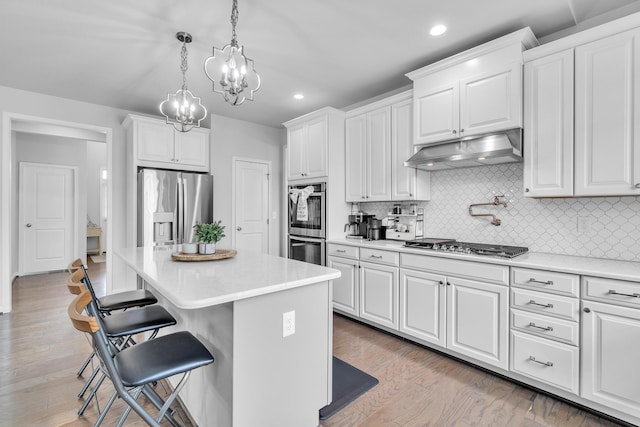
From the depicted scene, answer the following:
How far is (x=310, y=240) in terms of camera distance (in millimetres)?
4004

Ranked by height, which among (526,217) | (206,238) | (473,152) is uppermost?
(473,152)

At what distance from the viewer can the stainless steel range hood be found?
7.94ft

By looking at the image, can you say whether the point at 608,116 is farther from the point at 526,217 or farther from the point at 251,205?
the point at 251,205

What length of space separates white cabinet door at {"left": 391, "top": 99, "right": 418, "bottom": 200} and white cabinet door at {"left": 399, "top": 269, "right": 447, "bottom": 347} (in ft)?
2.94

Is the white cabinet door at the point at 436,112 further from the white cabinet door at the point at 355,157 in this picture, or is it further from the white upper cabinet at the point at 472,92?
the white cabinet door at the point at 355,157

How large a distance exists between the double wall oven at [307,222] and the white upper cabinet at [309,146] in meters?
0.18

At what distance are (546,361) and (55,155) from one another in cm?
822

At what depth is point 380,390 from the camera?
2.21m

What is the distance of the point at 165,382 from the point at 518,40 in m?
3.67

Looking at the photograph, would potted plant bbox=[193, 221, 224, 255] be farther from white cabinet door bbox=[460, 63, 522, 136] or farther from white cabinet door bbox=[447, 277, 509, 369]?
white cabinet door bbox=[460, 63, 522, 136]

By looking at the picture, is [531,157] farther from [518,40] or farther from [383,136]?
[383,136]

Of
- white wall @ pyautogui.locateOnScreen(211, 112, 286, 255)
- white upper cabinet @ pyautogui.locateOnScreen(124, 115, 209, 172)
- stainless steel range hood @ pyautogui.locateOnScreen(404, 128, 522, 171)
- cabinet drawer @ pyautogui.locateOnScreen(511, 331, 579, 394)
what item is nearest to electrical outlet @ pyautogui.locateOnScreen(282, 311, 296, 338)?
cabinet drawer @ pyautogui.locateOnScreen(511, 331, 579, 394)

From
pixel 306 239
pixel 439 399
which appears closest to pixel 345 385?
pixel 439 399

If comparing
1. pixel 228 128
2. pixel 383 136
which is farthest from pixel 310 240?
pixel 228 128
